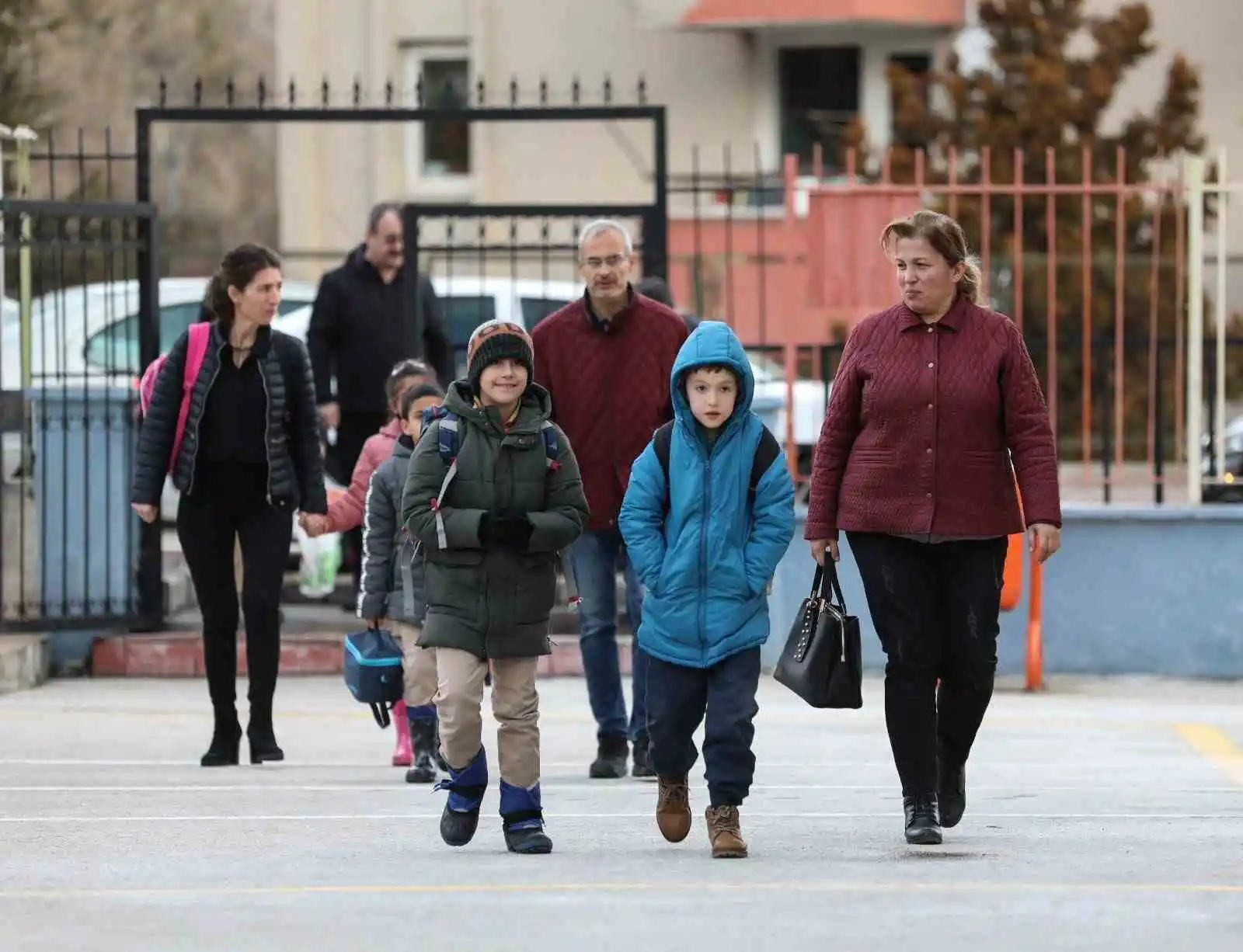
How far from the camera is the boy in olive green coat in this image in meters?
7.45

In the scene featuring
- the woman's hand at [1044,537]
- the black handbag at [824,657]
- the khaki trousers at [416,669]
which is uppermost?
the woman's hand at [1044,537]

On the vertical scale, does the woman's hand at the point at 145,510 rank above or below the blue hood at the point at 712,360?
below

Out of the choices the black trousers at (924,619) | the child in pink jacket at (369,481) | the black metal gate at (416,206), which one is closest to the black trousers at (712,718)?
the black trousers at (924,619)

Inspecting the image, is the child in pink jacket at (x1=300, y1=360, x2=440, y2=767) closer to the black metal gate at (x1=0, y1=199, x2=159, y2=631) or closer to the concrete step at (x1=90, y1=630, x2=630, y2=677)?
the concrete step at (x1=90, y1=630, x2=630, y2=677)

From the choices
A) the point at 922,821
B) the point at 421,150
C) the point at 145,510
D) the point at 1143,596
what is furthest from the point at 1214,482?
the point at 421,150

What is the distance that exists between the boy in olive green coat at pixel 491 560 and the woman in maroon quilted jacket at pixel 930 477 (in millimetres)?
751

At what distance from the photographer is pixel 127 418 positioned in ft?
42.6

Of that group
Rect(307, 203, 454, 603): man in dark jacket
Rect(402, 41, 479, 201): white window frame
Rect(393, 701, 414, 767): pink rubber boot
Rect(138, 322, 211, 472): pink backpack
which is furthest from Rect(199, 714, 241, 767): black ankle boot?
Rect(402, 41, 479, 201): white window frame

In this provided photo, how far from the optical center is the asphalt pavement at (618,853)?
612 cm

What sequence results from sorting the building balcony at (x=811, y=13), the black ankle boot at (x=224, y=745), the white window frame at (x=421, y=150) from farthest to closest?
the white window frame at (x=421, y=150) < the building balcony at (x=811, y=13) < the black ankle boot at (x=224, y=745)

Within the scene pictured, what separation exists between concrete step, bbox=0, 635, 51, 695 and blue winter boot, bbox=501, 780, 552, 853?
5.36m

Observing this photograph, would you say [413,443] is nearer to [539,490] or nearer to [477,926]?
[539,490]

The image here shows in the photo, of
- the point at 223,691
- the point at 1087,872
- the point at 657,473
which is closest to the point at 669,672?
the point at 657,473

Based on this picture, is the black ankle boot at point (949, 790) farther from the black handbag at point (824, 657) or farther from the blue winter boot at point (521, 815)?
the blue winter boot at point (521, 815)
